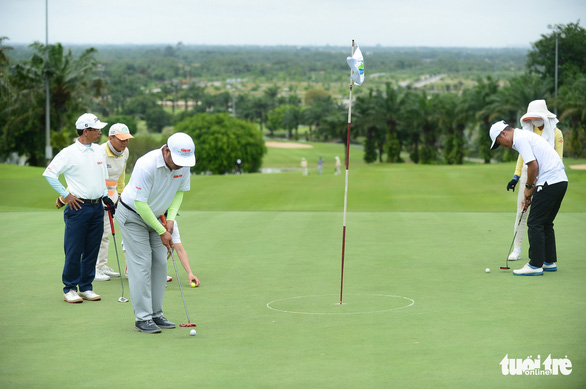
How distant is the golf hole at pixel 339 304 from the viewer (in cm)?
862

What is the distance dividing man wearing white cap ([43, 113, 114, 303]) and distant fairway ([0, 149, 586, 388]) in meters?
0.34

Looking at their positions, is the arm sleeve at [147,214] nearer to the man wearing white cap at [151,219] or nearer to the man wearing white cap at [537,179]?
the man wearing white cap at [151,219]

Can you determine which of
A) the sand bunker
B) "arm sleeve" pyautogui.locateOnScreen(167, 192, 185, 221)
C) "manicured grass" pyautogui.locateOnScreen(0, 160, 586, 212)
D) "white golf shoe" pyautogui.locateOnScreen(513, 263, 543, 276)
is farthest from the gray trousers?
the sand bunker

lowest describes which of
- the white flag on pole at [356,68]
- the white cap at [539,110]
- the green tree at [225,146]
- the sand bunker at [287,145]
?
the sand bunker at [287,145]

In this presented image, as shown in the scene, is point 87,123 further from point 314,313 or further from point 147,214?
point 314,313

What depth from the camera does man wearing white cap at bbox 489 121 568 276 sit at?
10.3m

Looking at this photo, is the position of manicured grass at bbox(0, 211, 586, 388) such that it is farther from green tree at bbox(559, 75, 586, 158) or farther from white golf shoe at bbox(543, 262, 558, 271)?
green tree at bbox(559, 75, 586, 158)

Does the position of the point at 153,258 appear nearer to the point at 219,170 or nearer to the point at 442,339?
the point at 442,339

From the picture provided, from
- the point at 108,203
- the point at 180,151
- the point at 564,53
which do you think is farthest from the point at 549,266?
the point at 564,53

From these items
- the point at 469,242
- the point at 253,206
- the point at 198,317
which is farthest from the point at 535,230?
the point at 253,206

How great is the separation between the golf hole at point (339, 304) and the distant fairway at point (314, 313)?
0.08 ft

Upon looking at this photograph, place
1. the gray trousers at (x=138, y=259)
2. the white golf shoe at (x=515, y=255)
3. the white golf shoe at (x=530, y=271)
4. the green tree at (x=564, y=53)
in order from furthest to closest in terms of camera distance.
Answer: the green tree at (x=564, y=53), the white golf shoe at (x=515, y=255), the white golf shoe at (x=530, y=271), the gray trousers at (x=138, y=259)

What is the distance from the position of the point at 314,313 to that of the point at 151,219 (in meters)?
2.11

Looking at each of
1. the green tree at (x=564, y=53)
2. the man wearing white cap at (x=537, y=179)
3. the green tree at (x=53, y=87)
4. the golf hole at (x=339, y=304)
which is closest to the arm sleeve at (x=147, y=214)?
the golf hole at (x=339, y=304)
